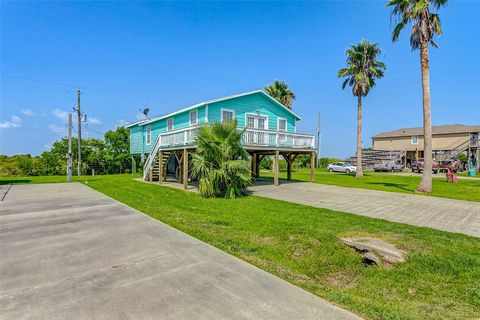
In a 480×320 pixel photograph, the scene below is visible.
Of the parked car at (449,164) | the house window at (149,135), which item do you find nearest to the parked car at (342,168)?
the parked car at (449,164)

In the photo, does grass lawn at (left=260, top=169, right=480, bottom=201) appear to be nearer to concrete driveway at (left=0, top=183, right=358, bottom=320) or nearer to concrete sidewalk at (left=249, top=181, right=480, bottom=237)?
concrete sidewalk at (left=249, top=181, right=480, bottom=237)

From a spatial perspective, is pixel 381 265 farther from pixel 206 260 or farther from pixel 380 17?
pixel 380 17

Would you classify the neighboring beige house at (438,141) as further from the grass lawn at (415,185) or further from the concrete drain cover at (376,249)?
the concrete drain cover at (376,249)

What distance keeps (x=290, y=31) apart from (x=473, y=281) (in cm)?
1763

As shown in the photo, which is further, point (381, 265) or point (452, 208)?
point (452, 208)

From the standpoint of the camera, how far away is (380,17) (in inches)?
559

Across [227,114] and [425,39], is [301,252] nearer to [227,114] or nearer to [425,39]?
[227,114]

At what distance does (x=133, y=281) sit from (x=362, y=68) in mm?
23630

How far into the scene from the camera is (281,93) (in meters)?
29.9

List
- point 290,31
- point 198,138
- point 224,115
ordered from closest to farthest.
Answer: point 198,138
point 224,115
point 290,31

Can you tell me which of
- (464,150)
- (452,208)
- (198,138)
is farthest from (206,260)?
(464,150)

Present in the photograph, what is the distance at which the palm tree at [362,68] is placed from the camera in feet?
68.7

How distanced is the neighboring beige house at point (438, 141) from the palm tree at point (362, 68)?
2100 cm

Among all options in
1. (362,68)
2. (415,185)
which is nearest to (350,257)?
(415,185)
